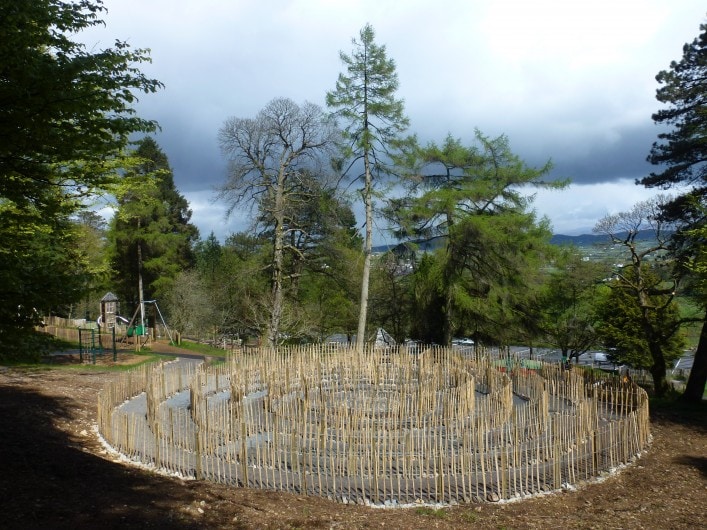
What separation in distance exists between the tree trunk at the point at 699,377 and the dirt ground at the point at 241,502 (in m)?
7.10

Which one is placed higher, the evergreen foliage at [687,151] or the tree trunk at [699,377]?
the evergreen foliage at [687,151]

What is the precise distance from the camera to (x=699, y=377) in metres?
18.5

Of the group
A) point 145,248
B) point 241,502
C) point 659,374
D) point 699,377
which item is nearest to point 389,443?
point 241,502

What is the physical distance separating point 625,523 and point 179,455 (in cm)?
776

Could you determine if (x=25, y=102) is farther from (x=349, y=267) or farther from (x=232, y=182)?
(x=349, y=267)

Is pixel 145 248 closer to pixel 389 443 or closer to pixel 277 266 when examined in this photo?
pixel 277 266

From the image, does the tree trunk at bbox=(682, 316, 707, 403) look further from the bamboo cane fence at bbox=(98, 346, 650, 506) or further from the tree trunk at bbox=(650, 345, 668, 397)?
the bamboo cane fence at bbox=(98, 346, 650, 506)

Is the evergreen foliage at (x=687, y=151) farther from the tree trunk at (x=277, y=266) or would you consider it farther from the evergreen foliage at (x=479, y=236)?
the tree trunk at (x=277, y=266)

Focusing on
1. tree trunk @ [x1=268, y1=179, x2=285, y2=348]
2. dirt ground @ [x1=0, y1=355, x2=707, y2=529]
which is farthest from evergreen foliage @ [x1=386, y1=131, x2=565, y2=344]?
dirt ground @ [x1=0, y1=355, x2=707, y2=529]

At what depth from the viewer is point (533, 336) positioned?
3112cm

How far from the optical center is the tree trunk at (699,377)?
18.3 meters

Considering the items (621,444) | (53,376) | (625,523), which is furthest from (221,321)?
(625,523)

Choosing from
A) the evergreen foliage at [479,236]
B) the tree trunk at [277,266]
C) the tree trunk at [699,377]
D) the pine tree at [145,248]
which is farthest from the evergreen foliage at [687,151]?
the pine tree at [145,248]

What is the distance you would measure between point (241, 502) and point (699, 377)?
1669cm
